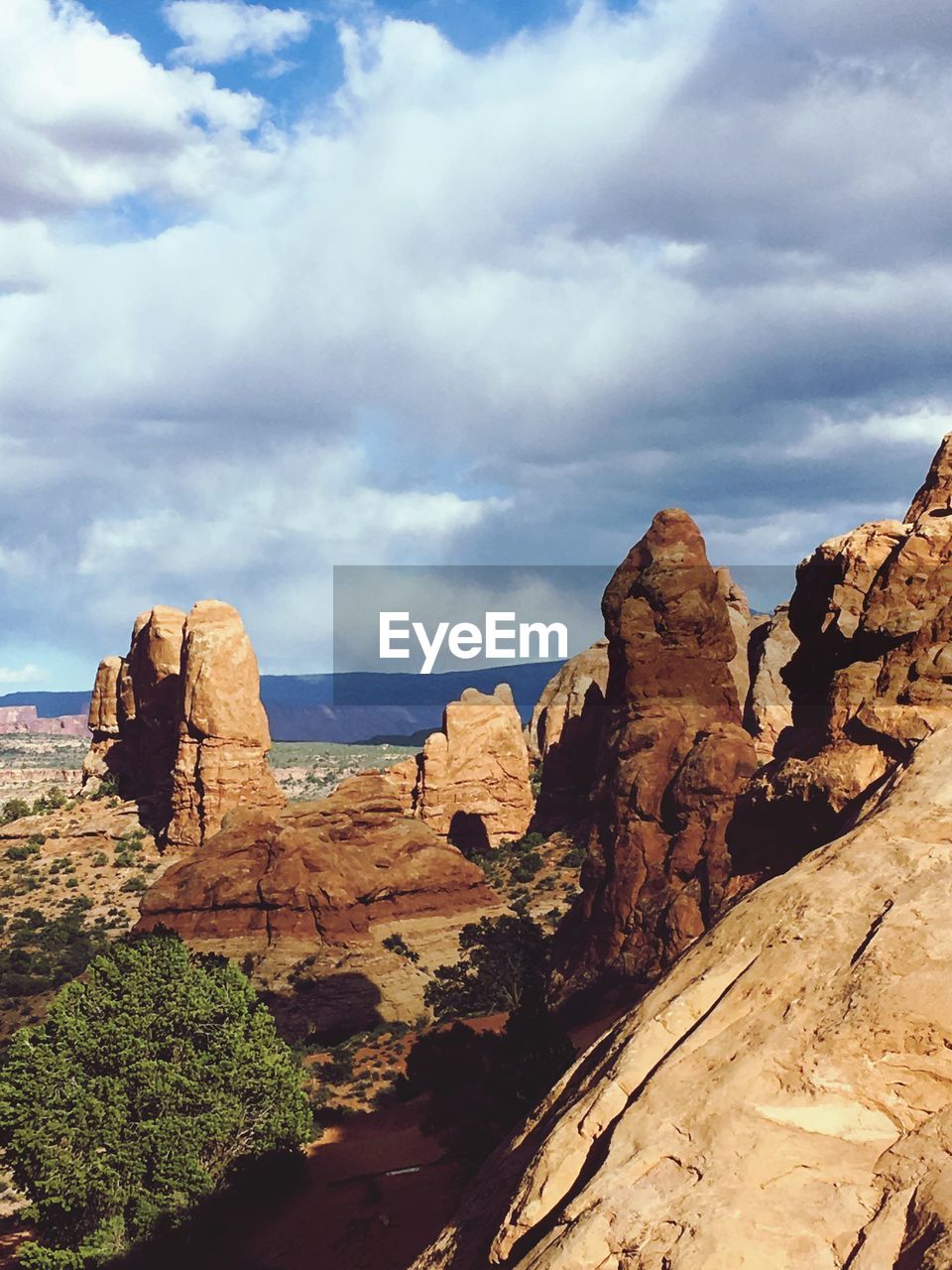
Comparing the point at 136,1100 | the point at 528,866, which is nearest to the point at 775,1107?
the point at 136,1100

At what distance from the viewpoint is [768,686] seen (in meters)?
81.1

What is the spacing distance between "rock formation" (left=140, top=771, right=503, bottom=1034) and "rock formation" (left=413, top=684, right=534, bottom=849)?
2469 cm

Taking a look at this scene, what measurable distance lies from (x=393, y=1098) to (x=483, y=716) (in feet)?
161

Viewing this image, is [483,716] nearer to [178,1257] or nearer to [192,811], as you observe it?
[192,811]

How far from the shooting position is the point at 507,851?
83.9 meters

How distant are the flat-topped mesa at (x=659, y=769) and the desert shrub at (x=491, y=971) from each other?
812cm

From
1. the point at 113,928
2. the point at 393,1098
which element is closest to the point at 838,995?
the point at 393,1098

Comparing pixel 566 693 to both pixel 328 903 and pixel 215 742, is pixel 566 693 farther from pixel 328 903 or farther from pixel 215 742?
pixel 328 903

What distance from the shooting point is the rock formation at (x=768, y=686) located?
76938mm

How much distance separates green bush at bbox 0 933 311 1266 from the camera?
2611 cm

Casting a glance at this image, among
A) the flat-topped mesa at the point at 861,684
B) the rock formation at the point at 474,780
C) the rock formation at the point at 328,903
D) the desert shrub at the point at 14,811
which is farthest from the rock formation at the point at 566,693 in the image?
the flat-topped mesa at the point at 861,684

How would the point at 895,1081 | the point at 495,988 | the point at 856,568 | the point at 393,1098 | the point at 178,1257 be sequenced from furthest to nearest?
1. the point at 495,988
2. the point at 393,1098
3. the point at 178,1257
4. the point at 856,568
5. the point at 895,1081

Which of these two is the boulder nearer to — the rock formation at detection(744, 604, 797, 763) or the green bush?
the rock formation at detection(744, 604, 797, 763)

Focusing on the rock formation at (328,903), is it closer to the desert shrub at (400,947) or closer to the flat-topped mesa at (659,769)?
the desert shrub at (400,947)
